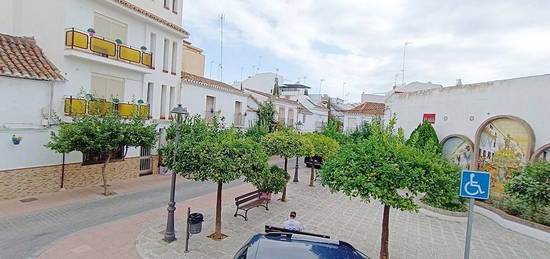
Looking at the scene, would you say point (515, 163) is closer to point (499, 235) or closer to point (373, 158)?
point (499, 235)

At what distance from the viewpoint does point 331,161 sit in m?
7.31

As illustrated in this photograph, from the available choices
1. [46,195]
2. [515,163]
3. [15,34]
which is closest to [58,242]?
[46,195]

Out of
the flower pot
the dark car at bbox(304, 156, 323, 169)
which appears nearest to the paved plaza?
the flower pot

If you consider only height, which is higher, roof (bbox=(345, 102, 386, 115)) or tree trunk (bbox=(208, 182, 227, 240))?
roof (bbox=(345, 102, 386, 115))

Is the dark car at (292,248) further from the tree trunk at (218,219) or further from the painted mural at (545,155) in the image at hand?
the painted mural at (545,155)

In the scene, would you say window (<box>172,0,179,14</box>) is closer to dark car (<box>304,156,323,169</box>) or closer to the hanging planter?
the hanging planter

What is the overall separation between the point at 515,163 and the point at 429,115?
5561mm

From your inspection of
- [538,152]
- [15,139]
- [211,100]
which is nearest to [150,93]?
[211,100]

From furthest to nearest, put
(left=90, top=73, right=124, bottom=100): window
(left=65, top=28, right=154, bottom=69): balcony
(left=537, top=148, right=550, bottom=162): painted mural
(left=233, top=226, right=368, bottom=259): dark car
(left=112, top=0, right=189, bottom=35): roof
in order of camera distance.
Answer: (left=112, top=0, right=189, bottom=35): roof < (left=90, top=73, right=124, bottom=100): window < (left=65, top=28, right=154, bottom=69): balcony < (left=537, top=148, right=550, bottom=162): painted mural < (left=233, top=226, right=368, bottom=259): dark car

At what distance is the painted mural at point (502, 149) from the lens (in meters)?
12.2

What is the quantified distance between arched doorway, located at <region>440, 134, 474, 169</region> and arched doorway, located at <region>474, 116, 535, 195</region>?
1.81 feet

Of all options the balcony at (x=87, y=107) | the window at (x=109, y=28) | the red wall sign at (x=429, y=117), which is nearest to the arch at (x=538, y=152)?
the red wall sign at (x=429, y=117)

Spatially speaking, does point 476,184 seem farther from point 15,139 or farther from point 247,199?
point 15,139

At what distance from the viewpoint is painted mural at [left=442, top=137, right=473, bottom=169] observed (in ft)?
49.2
